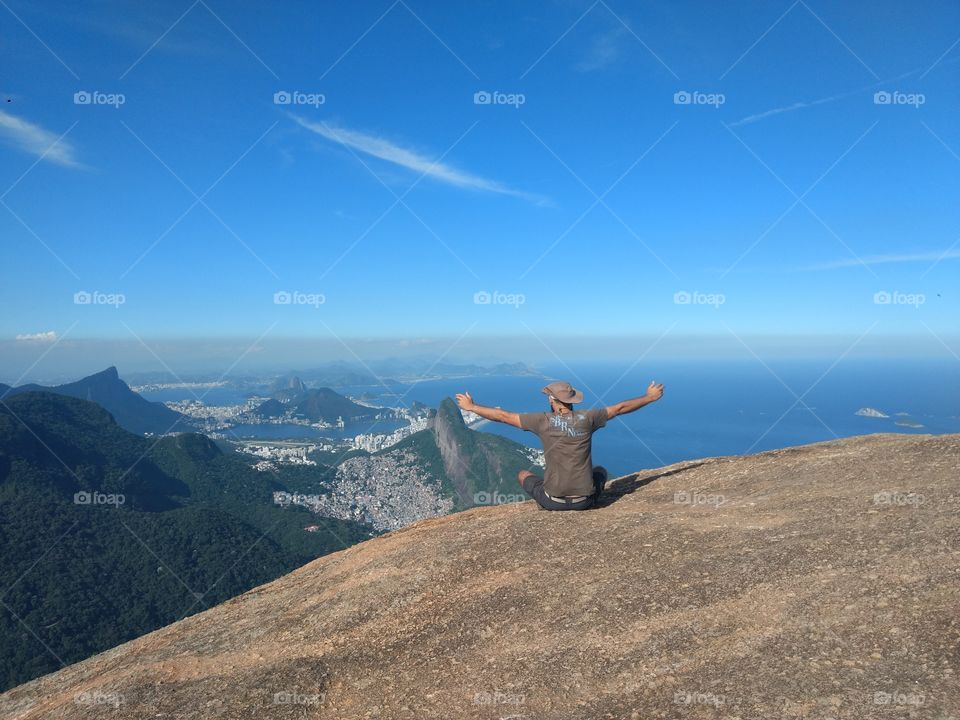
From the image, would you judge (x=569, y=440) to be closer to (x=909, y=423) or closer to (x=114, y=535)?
(x=114, y=535)

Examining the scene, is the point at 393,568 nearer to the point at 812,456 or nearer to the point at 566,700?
the point at 566,700

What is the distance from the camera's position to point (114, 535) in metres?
90.7

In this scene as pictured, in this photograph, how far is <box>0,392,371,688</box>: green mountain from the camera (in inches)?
2625

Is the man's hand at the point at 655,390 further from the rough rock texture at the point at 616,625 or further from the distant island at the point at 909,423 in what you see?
the distant island at the point at 909,423

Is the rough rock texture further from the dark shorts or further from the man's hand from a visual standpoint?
the man's hand

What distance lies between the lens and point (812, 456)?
13.9 meters

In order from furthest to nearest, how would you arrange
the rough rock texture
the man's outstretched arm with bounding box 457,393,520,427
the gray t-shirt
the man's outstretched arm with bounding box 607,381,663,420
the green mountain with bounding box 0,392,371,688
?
1. the green mountain with bounding box 0,392,371,688
2. the gray t-shirt
3. the man's outstretched arm with bounding box 457,393,520,427
4. the man's outstretched arm with bounding box 607,381,663,420
5. the rough rock texture

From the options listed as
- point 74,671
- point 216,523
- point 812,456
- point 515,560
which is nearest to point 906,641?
point 515,560

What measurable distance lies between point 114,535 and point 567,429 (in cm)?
10423

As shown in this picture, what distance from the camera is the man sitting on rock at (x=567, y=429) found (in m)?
11.0

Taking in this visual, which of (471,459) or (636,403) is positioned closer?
(636,403)

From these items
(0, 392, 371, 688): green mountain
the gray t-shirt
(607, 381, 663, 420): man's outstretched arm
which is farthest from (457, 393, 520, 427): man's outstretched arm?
(0, 392, 371, 688): green mountain

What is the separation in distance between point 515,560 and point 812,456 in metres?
8.67

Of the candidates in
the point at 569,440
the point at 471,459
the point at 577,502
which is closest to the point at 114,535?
the point at 471,459
